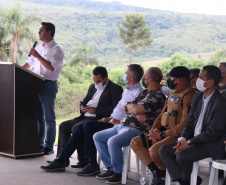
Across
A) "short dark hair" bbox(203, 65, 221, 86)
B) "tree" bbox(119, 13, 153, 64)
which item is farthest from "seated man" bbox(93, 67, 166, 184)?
"tree" bbox(119, 13, 153, 64)

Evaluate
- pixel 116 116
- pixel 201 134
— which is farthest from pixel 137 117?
pixel 201 134

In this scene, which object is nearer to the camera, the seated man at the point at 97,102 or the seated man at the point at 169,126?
the seated man at the point at 169,126

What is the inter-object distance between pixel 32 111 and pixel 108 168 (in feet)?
4.25

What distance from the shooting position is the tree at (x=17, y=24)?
25891 millimetres

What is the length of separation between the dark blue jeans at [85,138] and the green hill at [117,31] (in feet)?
83.1

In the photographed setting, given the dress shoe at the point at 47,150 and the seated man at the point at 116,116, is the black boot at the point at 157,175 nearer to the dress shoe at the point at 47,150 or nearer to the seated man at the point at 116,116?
the seated man at the point at 116,116

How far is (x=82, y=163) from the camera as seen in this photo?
15.5 feet

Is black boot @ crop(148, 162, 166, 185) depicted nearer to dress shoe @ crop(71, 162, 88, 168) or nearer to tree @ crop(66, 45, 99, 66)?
dress shoe @ crop(71, 162, 88, 168)

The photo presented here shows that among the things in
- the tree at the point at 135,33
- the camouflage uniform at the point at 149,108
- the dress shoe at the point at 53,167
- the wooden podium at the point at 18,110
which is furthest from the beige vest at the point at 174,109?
the tree at the point at 135,33

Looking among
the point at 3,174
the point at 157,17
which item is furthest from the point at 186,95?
the point at 157,17

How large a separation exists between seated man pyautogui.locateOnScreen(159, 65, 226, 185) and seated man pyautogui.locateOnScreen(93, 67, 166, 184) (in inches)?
22.6

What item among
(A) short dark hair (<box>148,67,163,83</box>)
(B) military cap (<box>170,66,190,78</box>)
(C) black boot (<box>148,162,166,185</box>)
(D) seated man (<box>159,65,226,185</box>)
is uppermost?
(B) military cap (<box>170,66,190,78</box>)

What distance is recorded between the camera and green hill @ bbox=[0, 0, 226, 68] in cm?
3381

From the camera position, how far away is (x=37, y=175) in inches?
168
